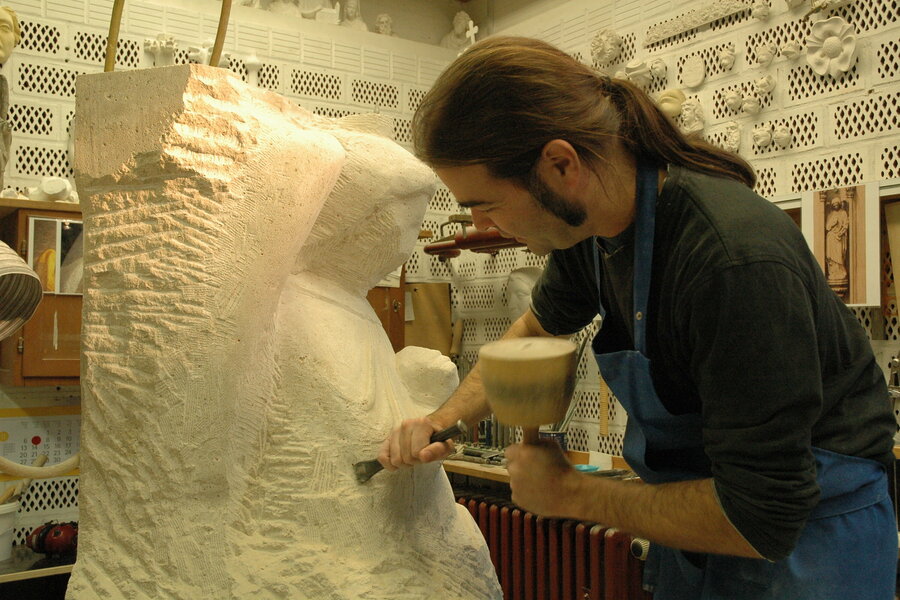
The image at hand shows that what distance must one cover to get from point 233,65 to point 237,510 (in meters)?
3.21

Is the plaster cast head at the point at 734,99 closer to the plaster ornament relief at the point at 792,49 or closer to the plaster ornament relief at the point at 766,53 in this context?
the plaster ornament relief at the point at 766,53

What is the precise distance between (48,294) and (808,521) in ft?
9.74

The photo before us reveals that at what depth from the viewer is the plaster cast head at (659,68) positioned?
350cm

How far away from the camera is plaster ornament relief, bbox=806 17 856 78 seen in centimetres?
281

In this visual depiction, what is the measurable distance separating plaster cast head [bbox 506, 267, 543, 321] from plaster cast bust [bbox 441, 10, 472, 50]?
161cm

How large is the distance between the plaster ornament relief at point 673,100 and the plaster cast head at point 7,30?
268 centimetres

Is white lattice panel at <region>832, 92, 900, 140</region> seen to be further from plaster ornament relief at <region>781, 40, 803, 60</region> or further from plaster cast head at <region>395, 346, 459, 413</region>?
plaster cast head at <region>395, 346, 459, 413</region>

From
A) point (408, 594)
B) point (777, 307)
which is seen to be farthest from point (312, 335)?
point (777, 307)

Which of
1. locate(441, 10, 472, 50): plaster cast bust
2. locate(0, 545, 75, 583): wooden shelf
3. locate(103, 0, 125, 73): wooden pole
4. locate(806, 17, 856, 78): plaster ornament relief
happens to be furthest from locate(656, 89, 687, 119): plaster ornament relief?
locate(0, 545, 75, 583): wooden shelf

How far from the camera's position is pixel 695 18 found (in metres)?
3.38

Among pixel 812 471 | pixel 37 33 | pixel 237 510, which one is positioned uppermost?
pixel 37 33

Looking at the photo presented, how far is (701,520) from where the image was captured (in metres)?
1.05

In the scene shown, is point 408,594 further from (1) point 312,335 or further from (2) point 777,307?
(2) point 777,307

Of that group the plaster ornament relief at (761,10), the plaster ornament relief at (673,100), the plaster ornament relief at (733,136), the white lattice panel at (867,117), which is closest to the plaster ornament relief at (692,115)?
the plaster ornament relief at (673,100)
